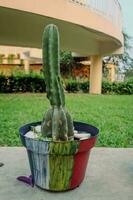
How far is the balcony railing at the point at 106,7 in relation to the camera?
988 cm

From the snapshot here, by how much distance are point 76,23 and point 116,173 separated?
23.6 feet

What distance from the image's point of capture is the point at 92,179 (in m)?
2.64

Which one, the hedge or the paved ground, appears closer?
the paved ground

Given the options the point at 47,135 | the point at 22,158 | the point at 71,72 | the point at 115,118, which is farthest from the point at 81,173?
the point at 71,72

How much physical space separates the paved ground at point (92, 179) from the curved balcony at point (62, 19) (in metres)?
5.11

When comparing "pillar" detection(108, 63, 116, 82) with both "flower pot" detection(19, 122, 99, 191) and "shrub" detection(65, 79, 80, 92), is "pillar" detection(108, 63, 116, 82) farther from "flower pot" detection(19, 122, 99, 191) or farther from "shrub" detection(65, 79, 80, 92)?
"flower pot" detection(19, 122, 99, 191)

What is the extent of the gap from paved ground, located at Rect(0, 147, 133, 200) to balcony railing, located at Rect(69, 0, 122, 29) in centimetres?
690

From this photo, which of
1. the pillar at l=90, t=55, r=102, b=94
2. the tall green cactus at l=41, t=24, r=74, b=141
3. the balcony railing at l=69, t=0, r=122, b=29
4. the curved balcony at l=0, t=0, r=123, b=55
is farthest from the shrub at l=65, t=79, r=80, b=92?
the tall green cactus at l=41, t=24, r=74, b=141

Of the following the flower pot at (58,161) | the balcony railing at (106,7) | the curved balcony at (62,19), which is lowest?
the flower pot at (58,161)

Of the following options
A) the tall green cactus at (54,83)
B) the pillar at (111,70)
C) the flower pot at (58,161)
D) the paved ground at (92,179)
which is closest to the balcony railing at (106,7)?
the paved ground at (92,179)

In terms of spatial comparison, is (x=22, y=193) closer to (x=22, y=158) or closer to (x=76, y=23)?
(x=22, y=158)

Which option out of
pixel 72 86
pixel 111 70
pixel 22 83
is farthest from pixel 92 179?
pixel 111 70

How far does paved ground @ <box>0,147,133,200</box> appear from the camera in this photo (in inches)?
91.7

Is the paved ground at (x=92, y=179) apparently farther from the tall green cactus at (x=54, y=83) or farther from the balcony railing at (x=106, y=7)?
the balcony railing at (x=106, y=7)
